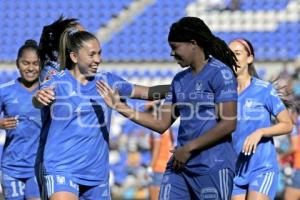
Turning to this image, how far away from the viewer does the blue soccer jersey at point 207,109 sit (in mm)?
5309

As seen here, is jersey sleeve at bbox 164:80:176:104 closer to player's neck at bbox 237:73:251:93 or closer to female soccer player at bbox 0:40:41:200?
player's neck at bbox 237:73:251:93

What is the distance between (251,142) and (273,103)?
1.79ft

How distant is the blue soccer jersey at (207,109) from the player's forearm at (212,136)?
0.09m

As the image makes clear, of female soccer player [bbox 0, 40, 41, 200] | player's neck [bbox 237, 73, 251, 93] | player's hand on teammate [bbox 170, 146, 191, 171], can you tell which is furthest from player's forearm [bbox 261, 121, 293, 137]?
female soccer player [bbox 0, 40, 41, 200]

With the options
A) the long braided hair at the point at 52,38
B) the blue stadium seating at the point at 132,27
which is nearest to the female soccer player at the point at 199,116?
the long braided hair at the point at 52,38

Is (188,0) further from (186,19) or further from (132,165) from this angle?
(186,19)

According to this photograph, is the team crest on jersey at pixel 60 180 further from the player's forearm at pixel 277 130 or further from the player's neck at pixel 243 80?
the player's neck at pixel 243 80

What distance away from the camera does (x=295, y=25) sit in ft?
51.1

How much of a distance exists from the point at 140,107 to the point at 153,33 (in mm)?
2747

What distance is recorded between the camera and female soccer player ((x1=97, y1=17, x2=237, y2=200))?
528 centimetres

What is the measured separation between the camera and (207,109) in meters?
5.33

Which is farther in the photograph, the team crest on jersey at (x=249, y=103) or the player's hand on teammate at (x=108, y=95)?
the team crest on jersey at (x=249, y=103)

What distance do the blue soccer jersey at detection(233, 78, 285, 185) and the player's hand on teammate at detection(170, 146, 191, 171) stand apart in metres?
1.44

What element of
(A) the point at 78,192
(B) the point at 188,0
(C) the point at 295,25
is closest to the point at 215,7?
(B) the point at 188,0
